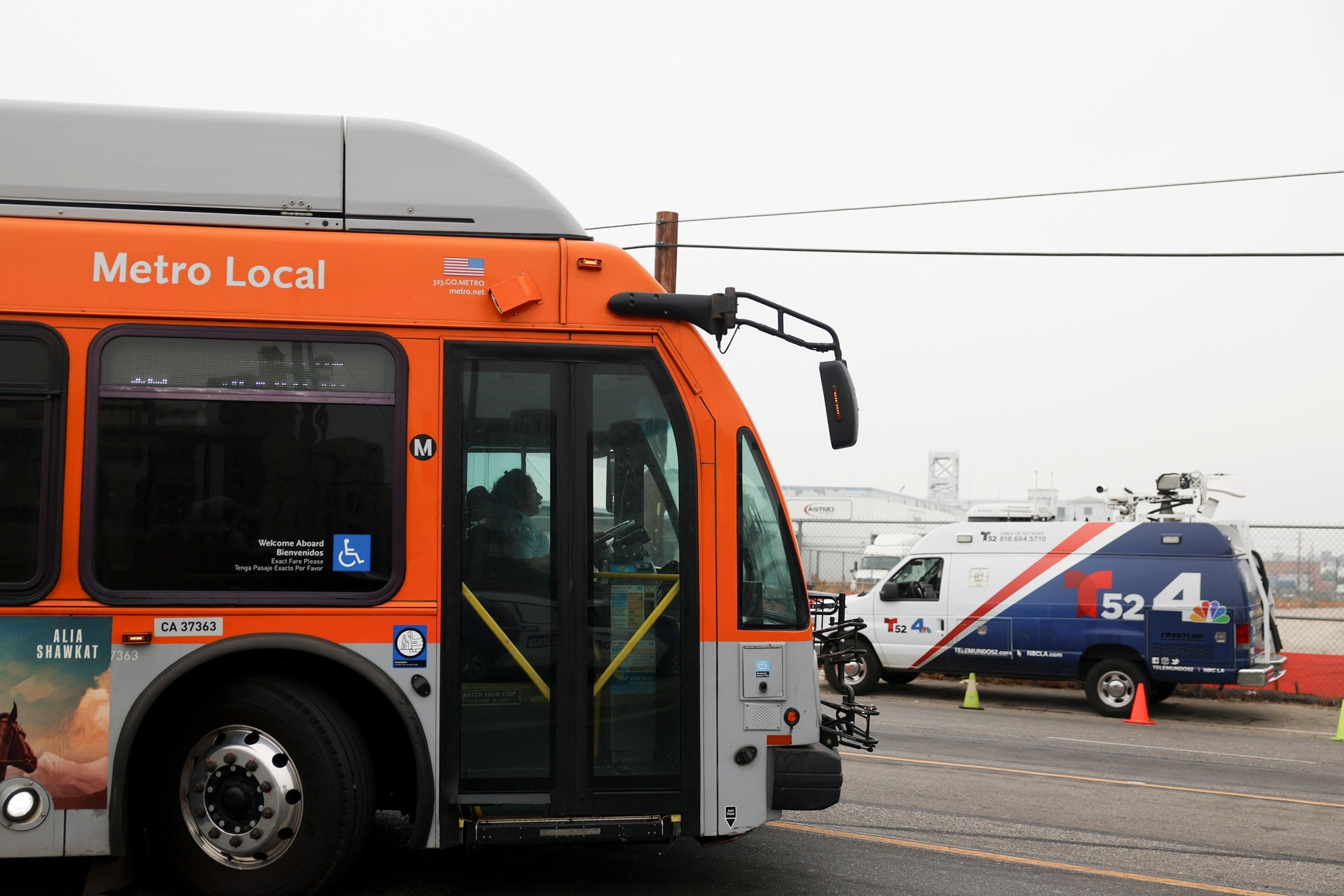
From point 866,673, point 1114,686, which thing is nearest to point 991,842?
point 1114,686

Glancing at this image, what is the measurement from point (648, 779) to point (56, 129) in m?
4.19

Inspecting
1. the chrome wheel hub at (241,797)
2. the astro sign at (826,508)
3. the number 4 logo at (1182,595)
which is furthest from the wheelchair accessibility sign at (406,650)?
the astro sign at (826,508)

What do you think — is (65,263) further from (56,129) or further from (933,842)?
(933,842)

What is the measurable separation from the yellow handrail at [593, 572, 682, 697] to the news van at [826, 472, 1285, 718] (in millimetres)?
8642

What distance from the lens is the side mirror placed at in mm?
5434

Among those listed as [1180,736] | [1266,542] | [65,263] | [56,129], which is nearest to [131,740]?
[65,263]

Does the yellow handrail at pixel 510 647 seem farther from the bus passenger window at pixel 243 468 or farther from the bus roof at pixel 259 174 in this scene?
the bus roof at pixel 259 174

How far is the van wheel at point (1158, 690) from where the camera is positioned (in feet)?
49.2

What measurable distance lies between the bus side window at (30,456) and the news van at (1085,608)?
10.1m

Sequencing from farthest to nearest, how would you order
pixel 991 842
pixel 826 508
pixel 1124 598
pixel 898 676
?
pixel 826 508
pixel 898 676
pixel 1124 598
pixel 991 842

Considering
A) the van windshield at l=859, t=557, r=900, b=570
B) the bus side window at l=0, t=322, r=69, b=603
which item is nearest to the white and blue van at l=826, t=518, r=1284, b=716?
the bus side window at l=0, t=322, r=69, b=603

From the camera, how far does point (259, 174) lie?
5406mm

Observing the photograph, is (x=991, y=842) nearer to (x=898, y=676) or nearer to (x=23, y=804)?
(x=23, y=804)

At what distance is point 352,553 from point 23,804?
5.88ft
